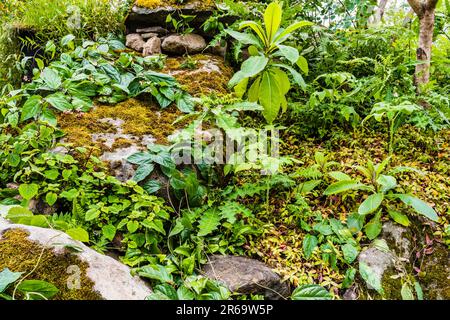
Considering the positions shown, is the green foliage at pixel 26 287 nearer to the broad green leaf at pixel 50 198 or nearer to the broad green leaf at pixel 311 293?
the broad green leaf at pixel 50 198

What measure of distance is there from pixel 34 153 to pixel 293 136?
90.9 inches

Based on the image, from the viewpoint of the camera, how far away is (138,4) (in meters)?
4.00

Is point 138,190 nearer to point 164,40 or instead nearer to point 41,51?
point 164,40

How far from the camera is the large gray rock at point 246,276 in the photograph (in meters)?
1.89

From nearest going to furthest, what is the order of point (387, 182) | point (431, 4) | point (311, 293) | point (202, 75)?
point (311, 293)
point (387, 182)
point (431, 4)
point (202, 75)

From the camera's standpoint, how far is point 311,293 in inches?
74.4

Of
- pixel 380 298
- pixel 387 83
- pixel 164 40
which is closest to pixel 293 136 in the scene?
pixel 387 83

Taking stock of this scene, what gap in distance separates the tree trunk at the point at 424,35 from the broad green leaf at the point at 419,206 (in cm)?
148

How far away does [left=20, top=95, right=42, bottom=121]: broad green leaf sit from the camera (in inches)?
98.8

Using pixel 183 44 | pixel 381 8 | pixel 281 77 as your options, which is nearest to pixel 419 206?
pixel 281 77

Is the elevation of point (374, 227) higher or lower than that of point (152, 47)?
lower

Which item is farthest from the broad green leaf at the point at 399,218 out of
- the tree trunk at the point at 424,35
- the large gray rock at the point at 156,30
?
the large gray rock at the point at 156,30

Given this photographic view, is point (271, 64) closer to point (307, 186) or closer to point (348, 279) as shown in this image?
point (307, 186)

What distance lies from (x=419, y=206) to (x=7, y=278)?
7.65 ft
